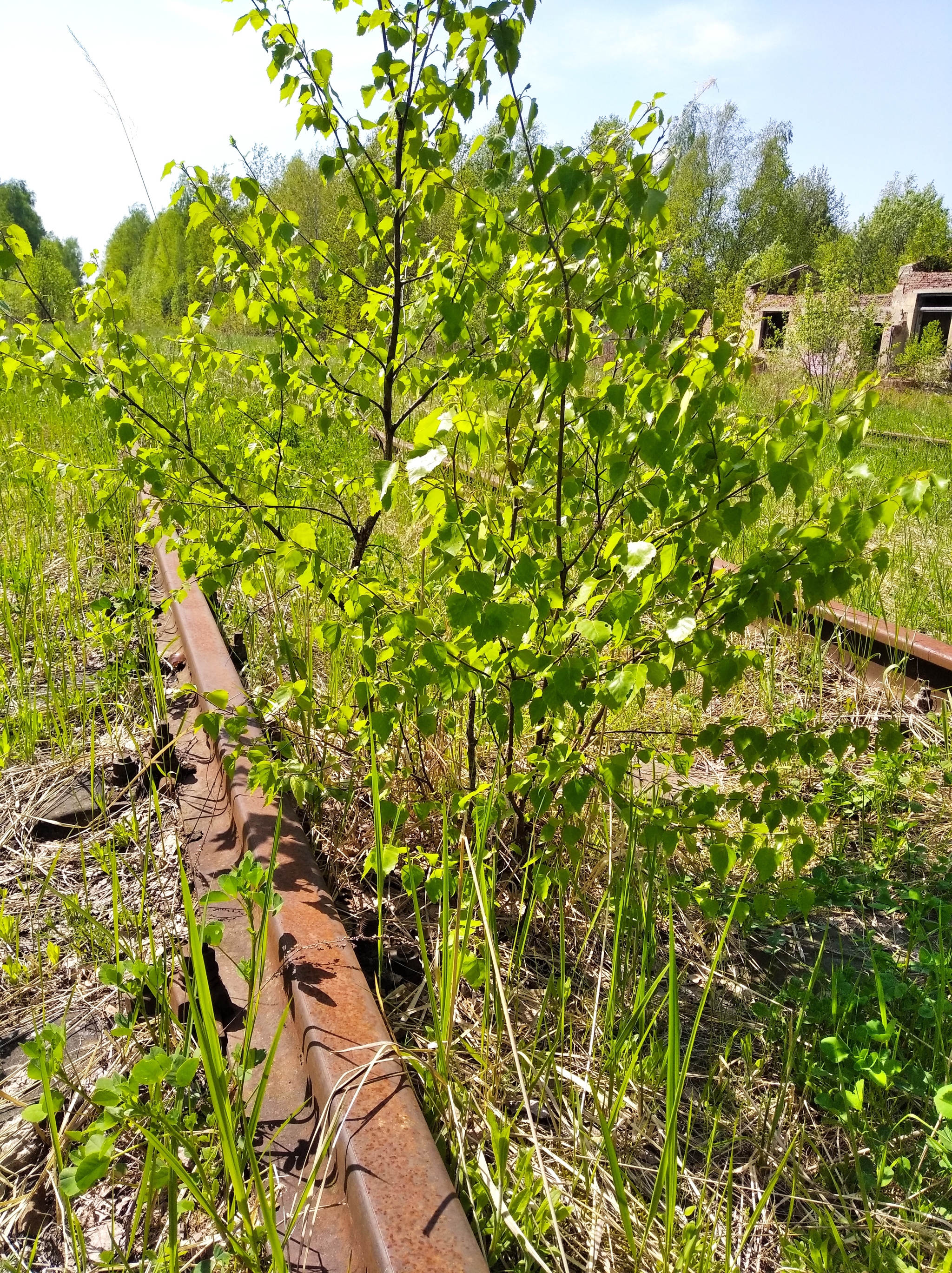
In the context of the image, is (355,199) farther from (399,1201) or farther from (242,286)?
(399,1201)

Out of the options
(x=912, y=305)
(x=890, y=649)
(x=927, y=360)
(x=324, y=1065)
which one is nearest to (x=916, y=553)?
(x=890, y=649)

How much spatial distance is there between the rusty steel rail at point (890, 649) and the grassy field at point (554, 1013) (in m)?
0.40

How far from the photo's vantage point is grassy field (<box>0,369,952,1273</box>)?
118cm

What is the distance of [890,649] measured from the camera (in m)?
3.33

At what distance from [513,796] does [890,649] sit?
1995mm

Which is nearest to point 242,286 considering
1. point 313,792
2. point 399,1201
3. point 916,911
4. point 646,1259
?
point 313,792

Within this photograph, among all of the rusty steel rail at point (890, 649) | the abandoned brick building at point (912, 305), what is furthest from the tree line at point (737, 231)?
the rusty steel rail at point (890, 649)

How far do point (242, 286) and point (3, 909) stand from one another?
148 centimetres

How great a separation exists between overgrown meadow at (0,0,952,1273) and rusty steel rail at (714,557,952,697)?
0.66 meters

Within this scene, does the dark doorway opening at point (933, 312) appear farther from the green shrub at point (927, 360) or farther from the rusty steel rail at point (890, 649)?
the rusty steel rail at point (890, 649)

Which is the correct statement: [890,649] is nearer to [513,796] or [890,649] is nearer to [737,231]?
[513,796]

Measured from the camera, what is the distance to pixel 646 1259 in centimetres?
118

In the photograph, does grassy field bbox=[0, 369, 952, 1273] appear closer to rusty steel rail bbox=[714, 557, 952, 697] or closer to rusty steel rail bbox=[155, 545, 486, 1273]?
rusty steel rail bbox=[155, 545, 486, 1273]

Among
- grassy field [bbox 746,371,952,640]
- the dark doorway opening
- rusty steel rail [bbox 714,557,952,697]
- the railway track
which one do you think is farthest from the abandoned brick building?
the railway track
